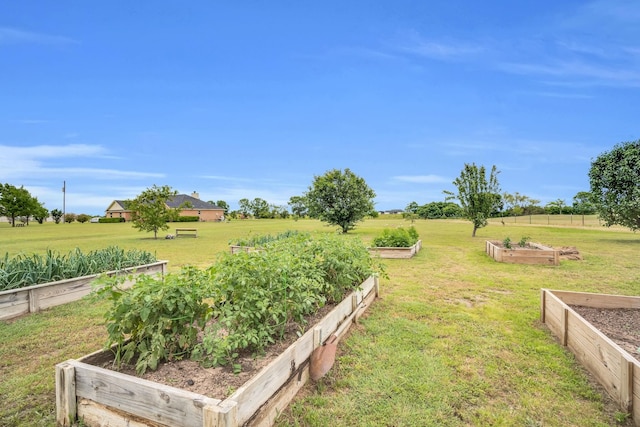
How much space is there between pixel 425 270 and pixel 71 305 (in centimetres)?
787

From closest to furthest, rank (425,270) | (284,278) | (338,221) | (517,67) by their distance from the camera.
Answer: (284,278)
(425,270)
(517,67)
(338,221)

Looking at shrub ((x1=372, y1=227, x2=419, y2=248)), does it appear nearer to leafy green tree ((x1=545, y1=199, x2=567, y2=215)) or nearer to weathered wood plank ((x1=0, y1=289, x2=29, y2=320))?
Answer: weathered wood plank ((x1=0, y1=289, x2=29, y2=320))

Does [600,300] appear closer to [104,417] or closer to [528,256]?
[528,256]

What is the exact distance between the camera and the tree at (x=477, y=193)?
18656 millimetres

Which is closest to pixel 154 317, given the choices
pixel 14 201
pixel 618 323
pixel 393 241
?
pixel 618 323

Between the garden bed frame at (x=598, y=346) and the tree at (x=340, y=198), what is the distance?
59.0ft

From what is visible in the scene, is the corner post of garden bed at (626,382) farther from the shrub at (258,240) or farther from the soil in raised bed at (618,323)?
the shrub at (258,240)

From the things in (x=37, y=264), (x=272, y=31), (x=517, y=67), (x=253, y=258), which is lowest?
(x=37, y=264)

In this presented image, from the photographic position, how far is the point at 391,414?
2586mm

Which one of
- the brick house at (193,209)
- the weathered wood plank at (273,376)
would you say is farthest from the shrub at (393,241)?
the brick house at (193,209)

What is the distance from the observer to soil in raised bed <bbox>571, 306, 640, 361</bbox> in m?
3.51

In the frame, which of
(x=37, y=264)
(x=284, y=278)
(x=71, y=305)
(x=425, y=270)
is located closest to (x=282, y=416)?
(x=284, y=278)

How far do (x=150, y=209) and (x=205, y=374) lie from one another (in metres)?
19.8

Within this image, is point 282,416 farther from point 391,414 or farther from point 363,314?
point 363,314
